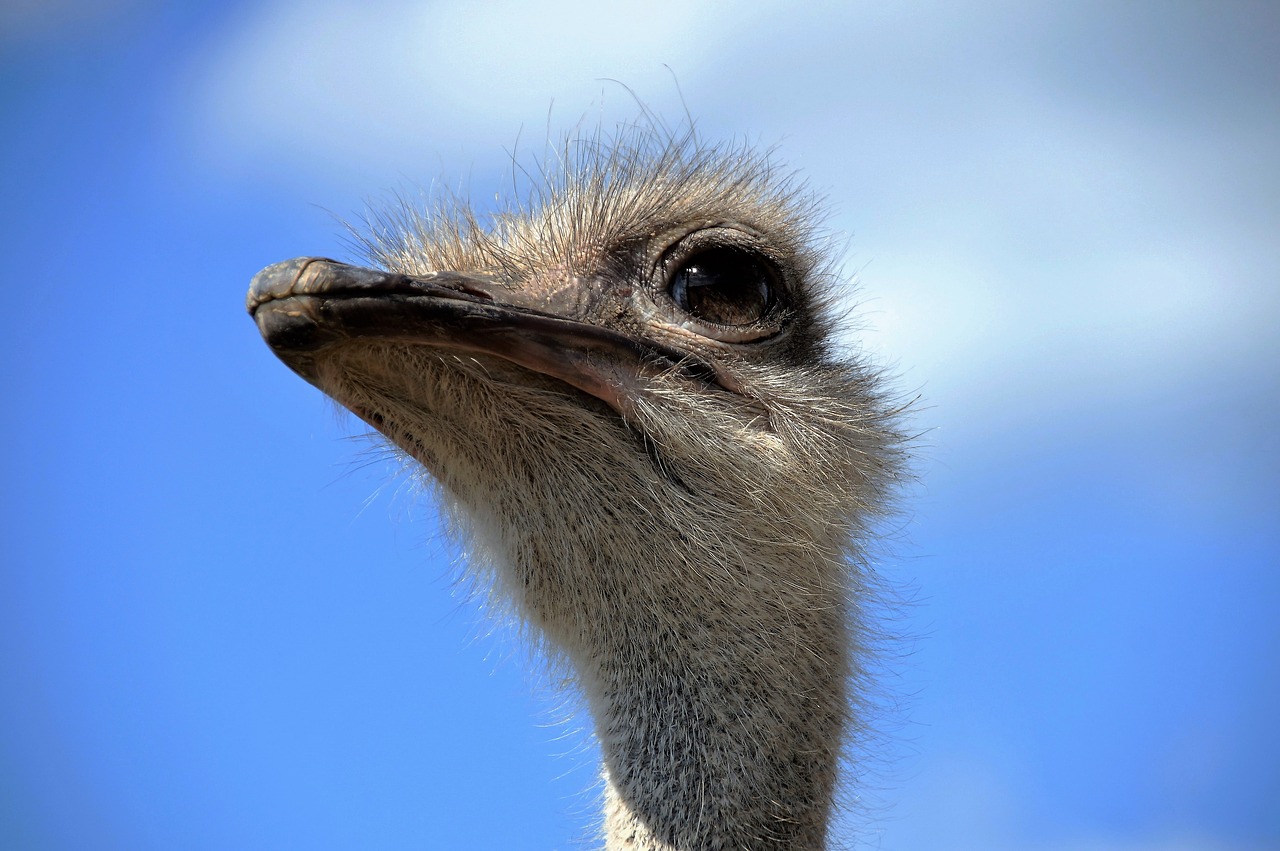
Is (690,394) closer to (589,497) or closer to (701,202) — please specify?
(589,497)

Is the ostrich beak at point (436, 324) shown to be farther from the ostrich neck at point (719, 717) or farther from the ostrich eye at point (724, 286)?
the ostrich neck at point (719, 717)

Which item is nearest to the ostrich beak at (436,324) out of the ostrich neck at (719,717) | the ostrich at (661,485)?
the ostrich at (661,485)

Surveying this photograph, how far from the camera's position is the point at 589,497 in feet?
9.19

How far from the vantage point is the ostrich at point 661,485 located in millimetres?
2631

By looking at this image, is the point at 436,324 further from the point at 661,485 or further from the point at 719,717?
the point at 719,717

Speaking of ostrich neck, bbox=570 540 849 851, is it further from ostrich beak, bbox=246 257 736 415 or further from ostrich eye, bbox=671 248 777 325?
ostrich eye, bbox=671 248 777 325

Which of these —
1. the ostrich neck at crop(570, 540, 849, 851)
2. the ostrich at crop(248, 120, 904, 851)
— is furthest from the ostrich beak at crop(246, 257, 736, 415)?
the ostrich neck at crop(570, 540, 849, 851)

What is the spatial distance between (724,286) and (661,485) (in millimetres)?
537

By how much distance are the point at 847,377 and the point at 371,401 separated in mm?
1334

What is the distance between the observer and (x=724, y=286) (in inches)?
118

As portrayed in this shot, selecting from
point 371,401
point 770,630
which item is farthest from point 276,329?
point 770,630

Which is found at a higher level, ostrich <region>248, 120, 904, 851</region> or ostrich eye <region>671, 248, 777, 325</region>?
ostrich eye <region>671, 248, 777, 325</region>

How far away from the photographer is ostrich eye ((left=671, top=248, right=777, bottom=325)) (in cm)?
293

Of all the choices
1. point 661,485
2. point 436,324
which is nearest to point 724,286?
point 661,485
